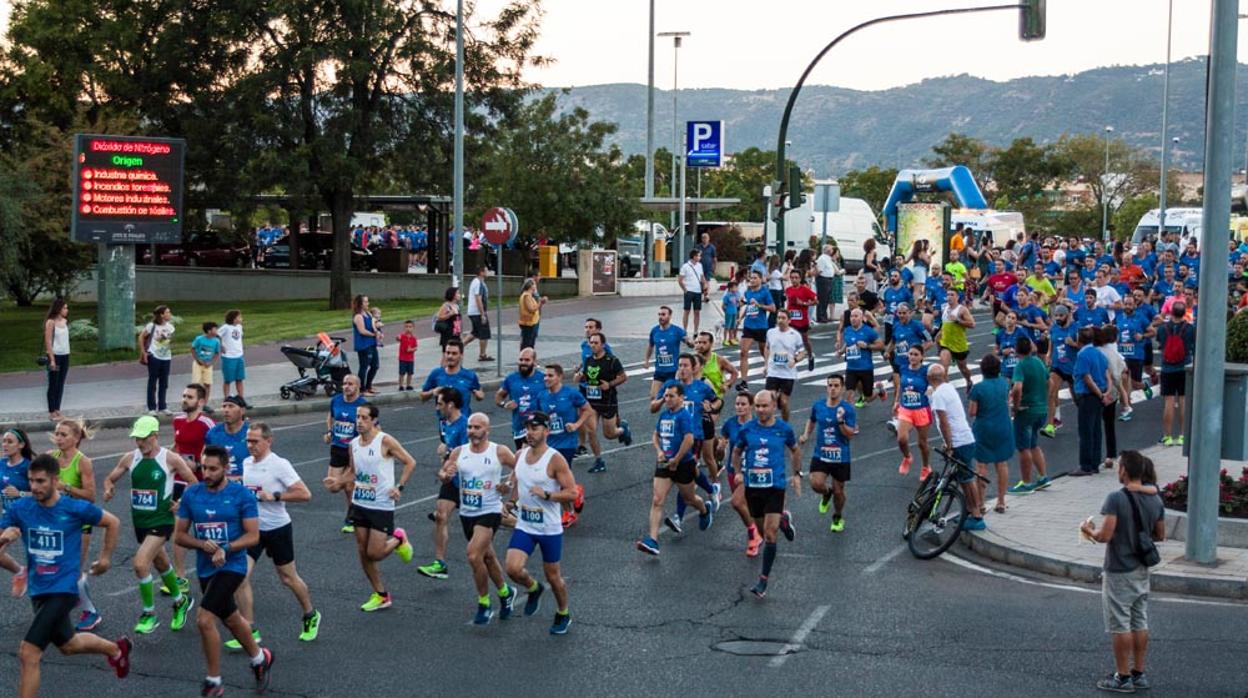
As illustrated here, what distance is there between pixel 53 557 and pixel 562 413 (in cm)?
641

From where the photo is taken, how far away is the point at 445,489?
12578 mm

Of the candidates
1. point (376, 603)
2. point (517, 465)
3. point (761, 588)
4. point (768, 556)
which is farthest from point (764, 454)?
point (376, 603)

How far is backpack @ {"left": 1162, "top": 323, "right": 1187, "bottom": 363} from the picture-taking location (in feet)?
60.6

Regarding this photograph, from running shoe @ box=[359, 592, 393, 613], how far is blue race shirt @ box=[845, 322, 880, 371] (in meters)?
10.3

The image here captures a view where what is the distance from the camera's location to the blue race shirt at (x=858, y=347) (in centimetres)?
1995

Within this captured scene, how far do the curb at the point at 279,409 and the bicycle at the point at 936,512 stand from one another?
1074cm

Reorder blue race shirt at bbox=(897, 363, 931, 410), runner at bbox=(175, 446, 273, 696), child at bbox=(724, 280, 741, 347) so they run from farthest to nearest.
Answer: child at bbox=(724, 280, 741, 347) < blue race shirt at bbox=(897, 363, 931, 410) < runner at bbox=(175, 446, 273, 696)

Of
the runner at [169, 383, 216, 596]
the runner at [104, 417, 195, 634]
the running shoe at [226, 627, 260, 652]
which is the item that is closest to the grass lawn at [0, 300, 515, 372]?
the runner at [169, 383, 216, 596]

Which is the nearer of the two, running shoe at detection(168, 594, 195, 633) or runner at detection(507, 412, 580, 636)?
runner at detection(507, 412, 580, 636)

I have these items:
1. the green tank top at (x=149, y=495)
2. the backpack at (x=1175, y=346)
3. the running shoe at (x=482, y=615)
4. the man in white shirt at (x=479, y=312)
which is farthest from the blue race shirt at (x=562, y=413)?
the man in white shirt at (x=479, y=312)

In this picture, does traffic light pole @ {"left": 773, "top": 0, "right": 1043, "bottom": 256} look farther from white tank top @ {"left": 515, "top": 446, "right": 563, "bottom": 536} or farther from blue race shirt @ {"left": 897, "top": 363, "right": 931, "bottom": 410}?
white tank top @ {"left": 515, "top": 446, "right": 563, "bottom": 536}

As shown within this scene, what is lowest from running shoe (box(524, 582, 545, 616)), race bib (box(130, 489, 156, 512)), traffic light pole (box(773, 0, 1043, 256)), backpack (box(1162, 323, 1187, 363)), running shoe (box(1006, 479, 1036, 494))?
running shoe (box(524, 582, 545, 616))

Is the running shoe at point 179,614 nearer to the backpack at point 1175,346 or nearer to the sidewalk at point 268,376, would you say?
the sidewalk at point 268,376

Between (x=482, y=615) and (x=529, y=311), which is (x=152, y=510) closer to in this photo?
(x=482, y=615)
